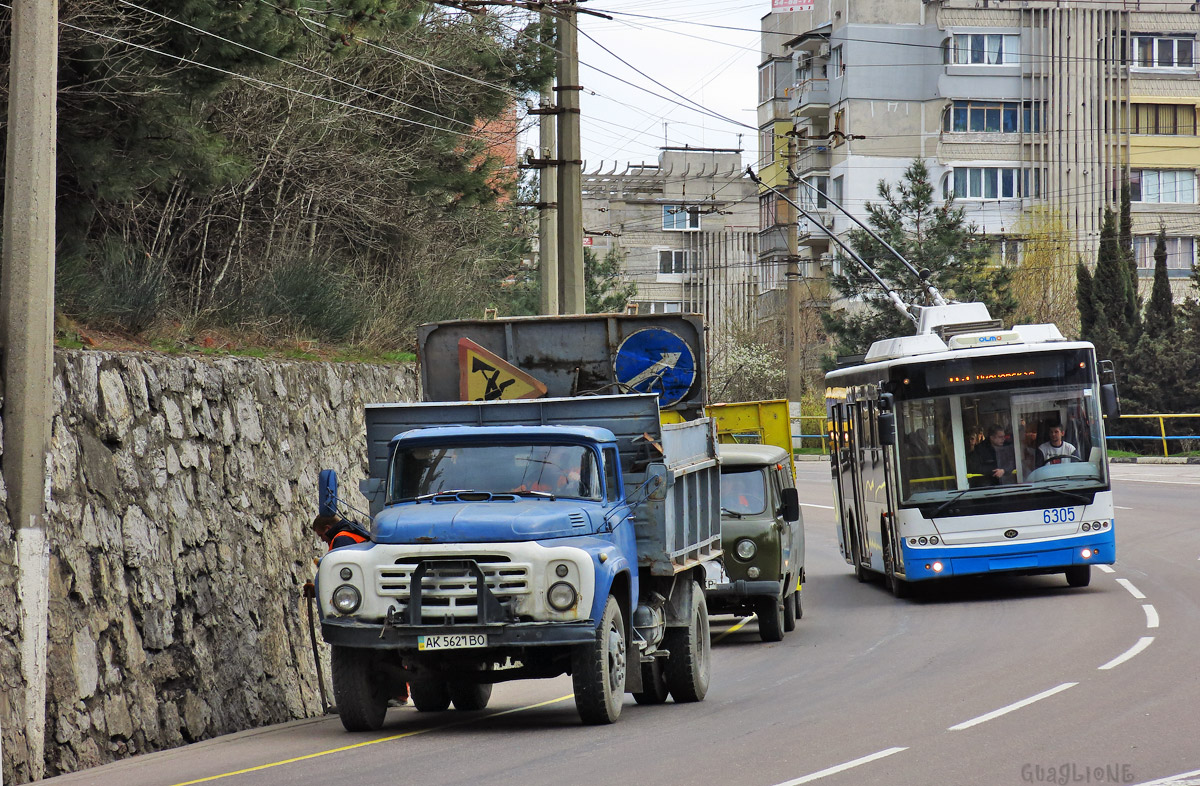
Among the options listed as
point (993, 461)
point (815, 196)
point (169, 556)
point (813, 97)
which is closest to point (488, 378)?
point (169, 556)

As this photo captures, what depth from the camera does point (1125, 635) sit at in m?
15.6

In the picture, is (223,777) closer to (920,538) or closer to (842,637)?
(842,637)

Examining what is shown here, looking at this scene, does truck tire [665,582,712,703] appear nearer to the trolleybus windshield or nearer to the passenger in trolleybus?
the trolleybus windshield

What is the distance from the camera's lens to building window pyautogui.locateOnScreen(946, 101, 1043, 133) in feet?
223

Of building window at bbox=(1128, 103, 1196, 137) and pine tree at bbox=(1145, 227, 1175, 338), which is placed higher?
building window at bbox=(1128, 103, 1196, 137)

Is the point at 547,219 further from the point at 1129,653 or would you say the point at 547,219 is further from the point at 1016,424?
the point at 1129,653

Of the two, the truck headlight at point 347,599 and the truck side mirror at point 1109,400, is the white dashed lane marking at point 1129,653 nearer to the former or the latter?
the truck side mirror at point 1109,400

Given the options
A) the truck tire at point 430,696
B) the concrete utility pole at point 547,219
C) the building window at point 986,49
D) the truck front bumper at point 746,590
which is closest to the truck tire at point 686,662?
the truck tire at point 430,696

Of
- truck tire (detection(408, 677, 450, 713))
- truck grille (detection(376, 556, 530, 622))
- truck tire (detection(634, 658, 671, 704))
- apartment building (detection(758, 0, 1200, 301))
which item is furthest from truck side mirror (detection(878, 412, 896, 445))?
apartment building (detection(758, 0, 1200, 301))

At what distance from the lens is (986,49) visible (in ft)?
222

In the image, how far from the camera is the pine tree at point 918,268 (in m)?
55.0

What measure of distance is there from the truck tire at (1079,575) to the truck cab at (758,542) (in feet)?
14.2

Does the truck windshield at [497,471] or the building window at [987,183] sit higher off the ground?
the building window at [987,183]

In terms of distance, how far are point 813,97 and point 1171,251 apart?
1788cm
